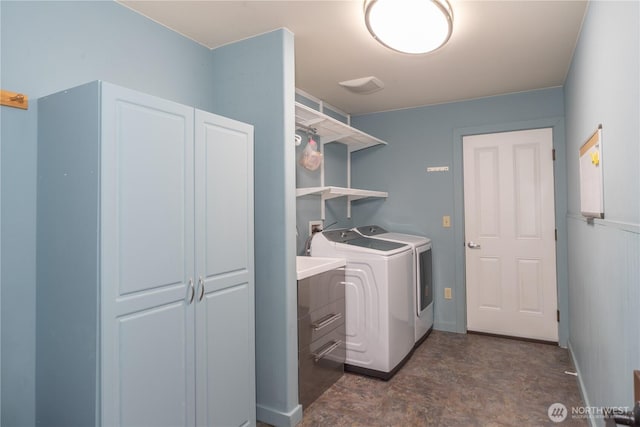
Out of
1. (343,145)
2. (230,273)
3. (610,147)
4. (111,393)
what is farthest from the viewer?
(343,145)

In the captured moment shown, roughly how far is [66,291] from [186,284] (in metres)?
0.46

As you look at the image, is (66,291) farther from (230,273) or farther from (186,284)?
(230,273)

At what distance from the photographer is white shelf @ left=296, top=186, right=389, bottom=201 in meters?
2.79

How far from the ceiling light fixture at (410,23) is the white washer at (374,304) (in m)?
1.43

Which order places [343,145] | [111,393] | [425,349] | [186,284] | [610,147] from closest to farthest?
[111,393], [610,147], [186,284], [425,349], [343,145]

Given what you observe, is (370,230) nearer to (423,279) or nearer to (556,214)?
(423,279)

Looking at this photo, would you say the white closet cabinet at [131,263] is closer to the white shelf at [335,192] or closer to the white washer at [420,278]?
the white shelf at [335,192]

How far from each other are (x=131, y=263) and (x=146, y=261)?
68 millimetres

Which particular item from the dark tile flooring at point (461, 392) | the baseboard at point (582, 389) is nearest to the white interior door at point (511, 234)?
the dark tile flooring at point (461, 392)

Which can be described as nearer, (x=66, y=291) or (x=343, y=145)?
(x=66, y=291)

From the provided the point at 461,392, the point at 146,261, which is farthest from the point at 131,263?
the point at 461,392

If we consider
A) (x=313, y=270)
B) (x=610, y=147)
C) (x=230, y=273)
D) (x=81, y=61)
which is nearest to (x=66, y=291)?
(x=230, y=273)

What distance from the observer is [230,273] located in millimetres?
1968

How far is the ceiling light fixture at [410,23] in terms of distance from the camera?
1891 millimetres
